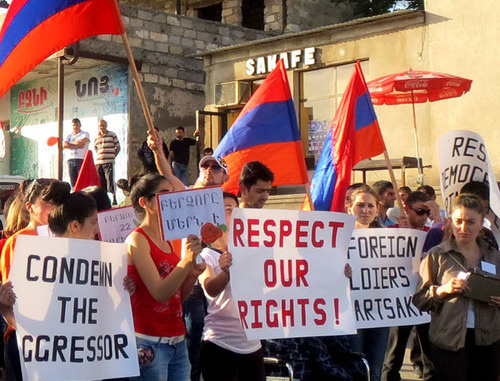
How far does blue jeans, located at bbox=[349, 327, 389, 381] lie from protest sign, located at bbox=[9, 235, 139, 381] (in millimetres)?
2451

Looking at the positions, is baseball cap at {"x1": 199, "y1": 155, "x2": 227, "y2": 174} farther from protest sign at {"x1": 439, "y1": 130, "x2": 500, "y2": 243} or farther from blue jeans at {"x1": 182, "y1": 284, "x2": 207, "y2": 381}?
protest sign at {"x1": 439, "y1": 130, "x2": 500, "y2": 243}

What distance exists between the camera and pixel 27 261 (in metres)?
5.13

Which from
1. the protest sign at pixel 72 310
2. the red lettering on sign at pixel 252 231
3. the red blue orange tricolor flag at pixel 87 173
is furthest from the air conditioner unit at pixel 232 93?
the protest sign at pixel 72 310

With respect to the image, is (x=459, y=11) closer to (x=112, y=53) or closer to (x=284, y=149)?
(x=112, y=53)

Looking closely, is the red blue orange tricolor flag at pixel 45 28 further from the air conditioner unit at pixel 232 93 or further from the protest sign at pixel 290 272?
the air conditioner unit at pixel 232 93

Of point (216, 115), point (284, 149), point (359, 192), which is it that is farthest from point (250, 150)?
point (216, 115)

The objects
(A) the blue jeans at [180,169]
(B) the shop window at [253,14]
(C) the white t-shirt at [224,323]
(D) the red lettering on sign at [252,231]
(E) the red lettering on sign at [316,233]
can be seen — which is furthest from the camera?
(B) the shop window at [253,14]

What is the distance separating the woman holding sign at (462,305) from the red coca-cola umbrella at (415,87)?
333 inches

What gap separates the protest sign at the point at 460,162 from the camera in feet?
24.9

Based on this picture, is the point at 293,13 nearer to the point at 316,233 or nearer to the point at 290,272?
the point at 316,233

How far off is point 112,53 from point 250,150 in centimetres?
1516

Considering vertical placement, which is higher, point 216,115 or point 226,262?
point 216,115

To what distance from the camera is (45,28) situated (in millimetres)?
6836

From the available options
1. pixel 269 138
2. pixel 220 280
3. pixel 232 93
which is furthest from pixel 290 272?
pixel 232 93
